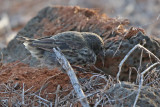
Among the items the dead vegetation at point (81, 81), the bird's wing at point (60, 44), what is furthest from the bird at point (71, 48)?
the dead vegetation at point (81, 81)

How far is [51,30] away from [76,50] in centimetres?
169

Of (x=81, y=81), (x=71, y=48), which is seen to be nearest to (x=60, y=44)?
(x=71, y=48)

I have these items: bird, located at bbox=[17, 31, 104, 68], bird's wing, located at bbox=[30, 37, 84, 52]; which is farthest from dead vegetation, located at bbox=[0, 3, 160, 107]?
bird's wing, located at bbox=[30, 37, 84, 52]

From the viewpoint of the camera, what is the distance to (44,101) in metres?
4.46

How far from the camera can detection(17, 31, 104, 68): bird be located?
540 cm

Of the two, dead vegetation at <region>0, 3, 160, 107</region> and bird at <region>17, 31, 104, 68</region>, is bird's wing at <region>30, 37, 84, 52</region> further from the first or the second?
dead vegetation at <region>0, 3, 160, 107</region>

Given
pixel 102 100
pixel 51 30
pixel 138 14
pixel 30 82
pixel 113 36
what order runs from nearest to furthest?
1. pixel 102 100
2. pixel 30 82
3. pixel 113 36
4. pixel 51 30
5. pixel 138 14

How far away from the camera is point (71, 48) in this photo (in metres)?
5.48

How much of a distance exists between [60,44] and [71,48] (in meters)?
0.21

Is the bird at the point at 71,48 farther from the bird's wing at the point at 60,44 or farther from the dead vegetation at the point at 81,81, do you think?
the dead vegetation at the point at 81,81

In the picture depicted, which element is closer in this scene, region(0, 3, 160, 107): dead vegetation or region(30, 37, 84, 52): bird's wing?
region(0, 3, 160, 107): dead vegetation

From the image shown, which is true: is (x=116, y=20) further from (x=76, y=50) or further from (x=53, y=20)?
(x=53, y=20)

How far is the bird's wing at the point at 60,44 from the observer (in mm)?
→ 5473

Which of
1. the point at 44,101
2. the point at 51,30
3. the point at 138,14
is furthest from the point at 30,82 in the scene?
the point at 138,14
